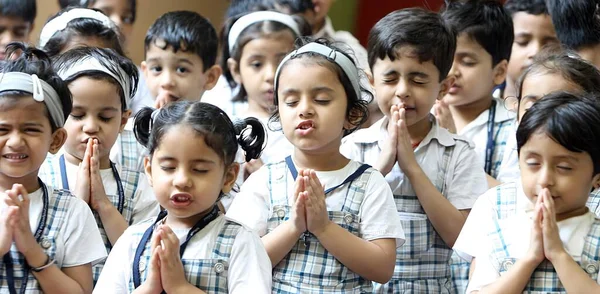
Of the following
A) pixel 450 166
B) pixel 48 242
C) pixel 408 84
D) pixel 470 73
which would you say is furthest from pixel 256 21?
pixel 48 242

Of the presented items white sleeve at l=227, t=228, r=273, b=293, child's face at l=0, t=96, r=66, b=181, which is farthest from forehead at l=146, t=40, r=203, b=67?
white sleeve at l=227, t=228, r=273, b=293

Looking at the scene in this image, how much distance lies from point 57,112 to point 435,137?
1.18 meters

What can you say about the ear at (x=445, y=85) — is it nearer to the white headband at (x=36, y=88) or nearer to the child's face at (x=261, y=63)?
the child's face at (x=261, y=63)

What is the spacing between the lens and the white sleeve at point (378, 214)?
290 cm

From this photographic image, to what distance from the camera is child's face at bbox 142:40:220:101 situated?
400cm

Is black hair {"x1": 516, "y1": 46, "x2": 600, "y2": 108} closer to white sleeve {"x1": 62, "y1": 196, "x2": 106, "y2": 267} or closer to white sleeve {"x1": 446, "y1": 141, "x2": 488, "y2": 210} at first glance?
white sleeve {"x1": 446, "y1": 141, "x2": 488, "y2": 210}

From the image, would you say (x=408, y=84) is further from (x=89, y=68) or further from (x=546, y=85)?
(x=89, y=68)

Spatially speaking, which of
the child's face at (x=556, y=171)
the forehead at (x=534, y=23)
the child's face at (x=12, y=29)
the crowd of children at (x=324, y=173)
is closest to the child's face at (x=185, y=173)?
the crowd of children at (x=324, y=173)

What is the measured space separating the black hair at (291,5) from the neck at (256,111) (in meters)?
0.66

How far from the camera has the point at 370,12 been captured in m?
6.71

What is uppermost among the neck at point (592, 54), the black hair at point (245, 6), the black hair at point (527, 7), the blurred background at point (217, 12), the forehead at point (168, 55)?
the blurred background at point (217, 12)

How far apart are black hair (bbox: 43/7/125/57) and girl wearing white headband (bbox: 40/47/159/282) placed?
443 millimetres

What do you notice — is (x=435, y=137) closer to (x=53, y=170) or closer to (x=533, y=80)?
(x=533, y=80)

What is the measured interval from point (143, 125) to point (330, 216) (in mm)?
576
